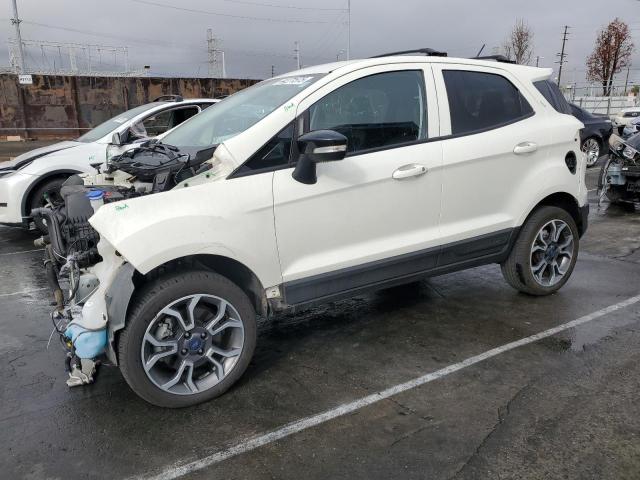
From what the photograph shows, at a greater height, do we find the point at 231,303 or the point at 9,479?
the point at 231,303

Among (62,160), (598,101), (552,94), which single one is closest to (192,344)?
(552,94)

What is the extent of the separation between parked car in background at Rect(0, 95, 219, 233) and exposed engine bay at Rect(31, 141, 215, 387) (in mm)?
2849

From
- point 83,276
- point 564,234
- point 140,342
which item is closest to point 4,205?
point 83,276

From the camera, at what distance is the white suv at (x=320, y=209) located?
303 cm

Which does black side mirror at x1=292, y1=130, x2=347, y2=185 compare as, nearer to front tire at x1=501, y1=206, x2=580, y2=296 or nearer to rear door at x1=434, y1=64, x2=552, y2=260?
rear door at x1=434, y1=64, x2=552, y2=260

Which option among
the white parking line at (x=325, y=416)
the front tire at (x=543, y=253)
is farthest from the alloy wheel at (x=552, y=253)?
the white parking line at (x=325, y=416)

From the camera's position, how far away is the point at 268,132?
3.31 m

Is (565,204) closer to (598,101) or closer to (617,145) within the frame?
(617,145)

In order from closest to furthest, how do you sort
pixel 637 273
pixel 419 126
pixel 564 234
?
1. pixel 419 126
2. pixel 564 234
3. pixel 637 273

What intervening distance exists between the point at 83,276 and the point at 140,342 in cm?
65

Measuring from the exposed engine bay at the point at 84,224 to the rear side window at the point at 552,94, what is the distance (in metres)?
2.94

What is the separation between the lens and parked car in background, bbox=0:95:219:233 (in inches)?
275

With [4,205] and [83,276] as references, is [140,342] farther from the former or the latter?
[4,205]

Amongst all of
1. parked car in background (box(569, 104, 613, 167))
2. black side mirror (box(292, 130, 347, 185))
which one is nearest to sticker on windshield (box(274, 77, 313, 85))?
black side mirror (box(292, 130, 347, 185))
